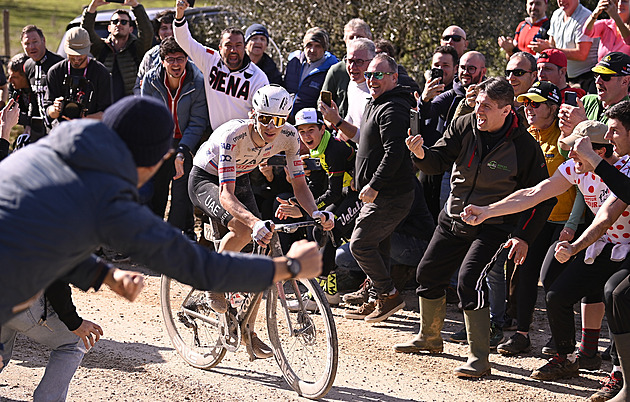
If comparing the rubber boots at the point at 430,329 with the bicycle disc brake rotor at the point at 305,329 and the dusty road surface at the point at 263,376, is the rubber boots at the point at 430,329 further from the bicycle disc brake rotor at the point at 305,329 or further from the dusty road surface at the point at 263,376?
the bicycle disc brake rotor at the point at 305,329

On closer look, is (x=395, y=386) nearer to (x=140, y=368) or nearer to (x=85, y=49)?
(x=140, y=368)

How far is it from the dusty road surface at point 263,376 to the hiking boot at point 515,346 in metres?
0.07

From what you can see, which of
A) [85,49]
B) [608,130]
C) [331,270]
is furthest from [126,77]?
[608,130]

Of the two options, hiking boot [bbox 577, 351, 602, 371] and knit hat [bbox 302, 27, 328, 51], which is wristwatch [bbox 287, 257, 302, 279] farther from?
knit hat [bbox 302, 27, 328, 51]

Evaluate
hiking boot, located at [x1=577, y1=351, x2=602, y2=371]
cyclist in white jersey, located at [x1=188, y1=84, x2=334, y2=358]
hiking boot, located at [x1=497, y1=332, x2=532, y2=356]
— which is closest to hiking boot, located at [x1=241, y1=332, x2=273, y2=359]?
cyclist in white jersey, located at [x1=188, y1=84, x2=334, y2=358]

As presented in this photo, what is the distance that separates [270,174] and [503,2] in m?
5.73

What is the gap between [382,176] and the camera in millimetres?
6664

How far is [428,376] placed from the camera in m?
5.89

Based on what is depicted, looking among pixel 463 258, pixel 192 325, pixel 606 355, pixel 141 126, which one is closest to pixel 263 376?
pixel 192 325

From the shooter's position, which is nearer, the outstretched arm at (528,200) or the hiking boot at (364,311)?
the outstretched arm at (528,200)

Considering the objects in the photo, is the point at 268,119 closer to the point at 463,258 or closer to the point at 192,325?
the point at 192,325

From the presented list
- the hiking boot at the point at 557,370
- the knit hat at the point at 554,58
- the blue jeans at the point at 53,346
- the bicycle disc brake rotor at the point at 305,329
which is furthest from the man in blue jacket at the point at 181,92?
the hiking boot at the point at 557,370

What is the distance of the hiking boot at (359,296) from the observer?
25.0ft

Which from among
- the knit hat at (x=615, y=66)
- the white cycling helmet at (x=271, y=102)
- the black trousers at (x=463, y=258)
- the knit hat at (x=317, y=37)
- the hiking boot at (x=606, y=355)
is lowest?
the hiking boot at (x=606, y=355)
